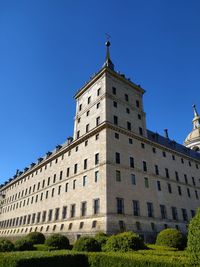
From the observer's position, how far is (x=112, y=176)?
1212 inches

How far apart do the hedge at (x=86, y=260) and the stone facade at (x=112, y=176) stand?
13.4 meters

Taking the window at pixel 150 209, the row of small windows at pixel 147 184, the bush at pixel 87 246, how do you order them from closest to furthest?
the bush at pixel 87 246 < the row of small windows at pixel 147 184 < the window at pixel 150 209

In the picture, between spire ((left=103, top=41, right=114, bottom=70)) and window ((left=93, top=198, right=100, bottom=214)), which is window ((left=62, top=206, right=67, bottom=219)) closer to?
window ((left=93, top=198, right=100, bottom=214))

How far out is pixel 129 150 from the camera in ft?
116

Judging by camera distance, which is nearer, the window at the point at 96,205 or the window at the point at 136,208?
the window at the point at 96,205

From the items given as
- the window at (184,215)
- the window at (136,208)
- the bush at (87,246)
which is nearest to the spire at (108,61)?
the window at (136,208)

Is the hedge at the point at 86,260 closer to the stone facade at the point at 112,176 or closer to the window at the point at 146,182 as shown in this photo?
the stone facade at the point at 112,176

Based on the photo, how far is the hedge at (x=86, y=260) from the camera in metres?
10.9

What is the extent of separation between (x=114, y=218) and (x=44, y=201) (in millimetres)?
21991

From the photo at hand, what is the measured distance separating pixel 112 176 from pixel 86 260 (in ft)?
55.6

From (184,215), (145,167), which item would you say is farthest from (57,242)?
(184,215)

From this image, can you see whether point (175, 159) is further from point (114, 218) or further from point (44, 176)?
point (44, 176)

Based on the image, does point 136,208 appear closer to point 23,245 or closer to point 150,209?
point 150,209

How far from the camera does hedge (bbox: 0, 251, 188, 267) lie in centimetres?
1088
